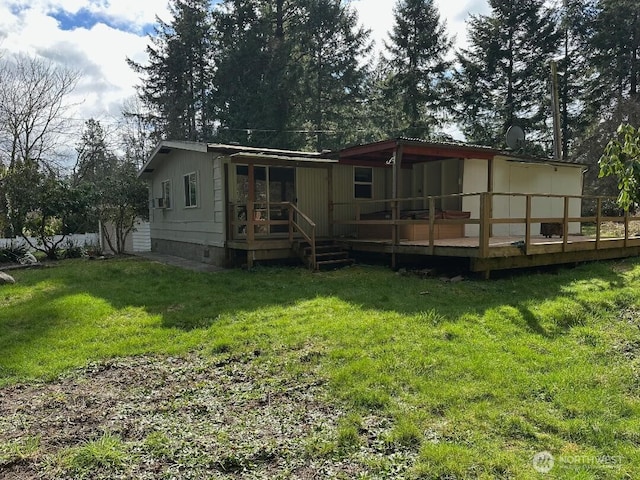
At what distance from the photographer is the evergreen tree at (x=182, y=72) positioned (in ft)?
81.7

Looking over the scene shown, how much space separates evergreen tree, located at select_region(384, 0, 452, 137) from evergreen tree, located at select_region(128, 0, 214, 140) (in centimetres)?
1041

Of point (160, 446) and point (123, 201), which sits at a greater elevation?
point (123, 201)

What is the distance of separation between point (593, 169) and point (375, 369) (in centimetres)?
2189

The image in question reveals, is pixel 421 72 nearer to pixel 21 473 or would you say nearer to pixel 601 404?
pixel 601 404

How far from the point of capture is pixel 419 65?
2466cm

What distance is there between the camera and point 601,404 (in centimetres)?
329

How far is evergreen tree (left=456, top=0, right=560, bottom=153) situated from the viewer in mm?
23359

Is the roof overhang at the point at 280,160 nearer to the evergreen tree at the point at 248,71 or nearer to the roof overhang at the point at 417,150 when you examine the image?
the roof overhang at the point at 417,150

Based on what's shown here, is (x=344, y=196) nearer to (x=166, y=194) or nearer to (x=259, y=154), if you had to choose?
(x=259, y=154)

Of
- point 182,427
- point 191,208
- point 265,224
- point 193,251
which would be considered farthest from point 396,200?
point 182,427

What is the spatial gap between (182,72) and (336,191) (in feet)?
58.7

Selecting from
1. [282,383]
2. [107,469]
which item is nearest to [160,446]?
[107,469]

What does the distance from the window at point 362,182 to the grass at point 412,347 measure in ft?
12.5

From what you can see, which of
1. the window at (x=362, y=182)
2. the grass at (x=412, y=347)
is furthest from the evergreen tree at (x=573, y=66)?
the grass at (x=412, y=347)
